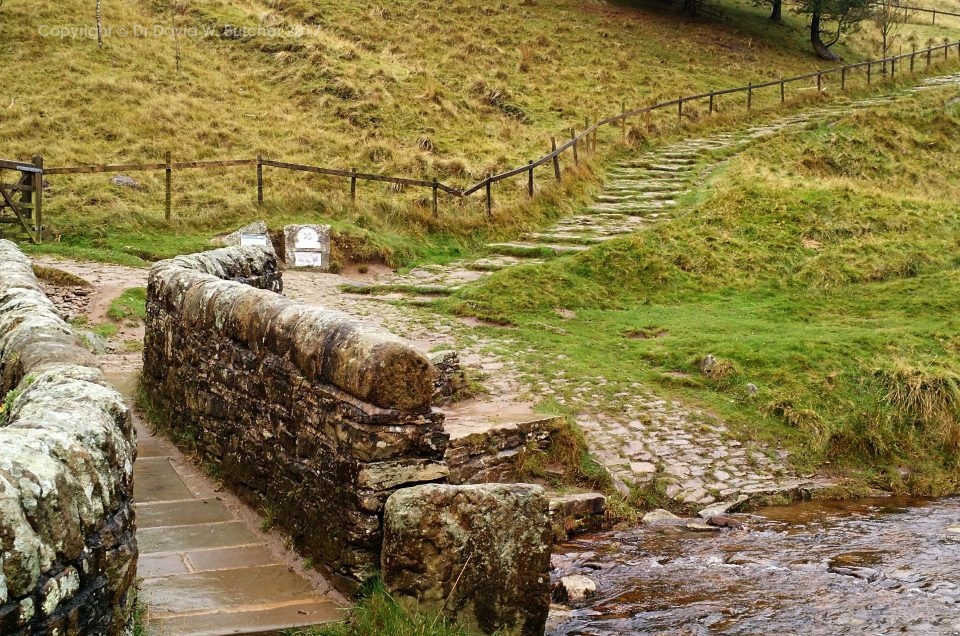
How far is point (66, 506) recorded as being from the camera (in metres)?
3.33

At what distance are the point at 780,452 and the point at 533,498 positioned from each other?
5620 mm

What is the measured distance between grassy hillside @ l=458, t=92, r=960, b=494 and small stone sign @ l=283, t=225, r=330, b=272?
11.4 feet

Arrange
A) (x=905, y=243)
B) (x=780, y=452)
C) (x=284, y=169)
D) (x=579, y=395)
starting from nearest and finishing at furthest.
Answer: (x=780, y=452)
(x=579, y=395)
(x=905, y=243)
(x=284, y=169)

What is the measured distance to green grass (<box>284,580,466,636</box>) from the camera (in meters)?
4.73

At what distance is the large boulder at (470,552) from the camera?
4988 millimetres

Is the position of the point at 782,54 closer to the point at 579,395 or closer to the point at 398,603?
the point at 579,395

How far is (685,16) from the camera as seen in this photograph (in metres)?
40.9

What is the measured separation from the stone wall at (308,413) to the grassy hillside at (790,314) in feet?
16.2

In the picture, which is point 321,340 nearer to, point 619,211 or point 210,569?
point 210,569

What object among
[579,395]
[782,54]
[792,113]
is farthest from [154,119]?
[782,54]

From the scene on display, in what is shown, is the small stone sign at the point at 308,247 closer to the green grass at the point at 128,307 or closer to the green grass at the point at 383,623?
the green grass at the point at 128,307

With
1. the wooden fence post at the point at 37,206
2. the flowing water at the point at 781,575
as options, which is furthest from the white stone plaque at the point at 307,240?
the flowing water at the point at 781,575

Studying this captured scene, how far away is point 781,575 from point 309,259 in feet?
36.5

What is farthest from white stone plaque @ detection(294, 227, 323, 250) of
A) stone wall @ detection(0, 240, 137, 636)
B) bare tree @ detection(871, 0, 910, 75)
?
bare tree @ detection(871, 0, 910, 75)
